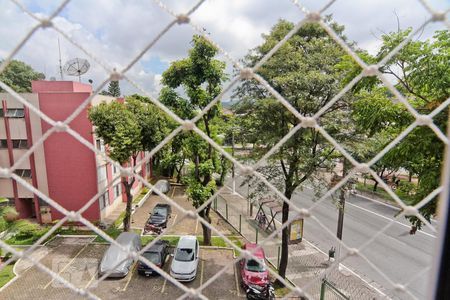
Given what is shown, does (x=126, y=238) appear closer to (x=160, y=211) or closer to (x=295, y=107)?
(x=160, y=211)

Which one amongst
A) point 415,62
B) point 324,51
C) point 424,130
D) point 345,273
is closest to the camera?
point 424,130

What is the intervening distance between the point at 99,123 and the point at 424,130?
716 cm

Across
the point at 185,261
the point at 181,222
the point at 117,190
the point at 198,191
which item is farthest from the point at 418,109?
the point at 117,190

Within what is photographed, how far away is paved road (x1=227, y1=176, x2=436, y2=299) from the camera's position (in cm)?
693

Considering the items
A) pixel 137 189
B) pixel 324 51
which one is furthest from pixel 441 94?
pixel 137 189

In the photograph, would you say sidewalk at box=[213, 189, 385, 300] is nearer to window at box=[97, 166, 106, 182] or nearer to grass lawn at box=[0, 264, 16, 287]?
window at box=[97, 166, 106, 182]

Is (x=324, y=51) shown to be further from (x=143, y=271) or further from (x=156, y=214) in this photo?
(x=156, y=214)

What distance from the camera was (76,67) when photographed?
933cm

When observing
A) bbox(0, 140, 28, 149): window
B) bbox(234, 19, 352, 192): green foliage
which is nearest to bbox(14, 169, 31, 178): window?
bbox(0, 140, 28, 149): window

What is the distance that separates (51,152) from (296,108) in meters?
7.79

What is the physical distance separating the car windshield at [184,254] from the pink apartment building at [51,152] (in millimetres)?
3521

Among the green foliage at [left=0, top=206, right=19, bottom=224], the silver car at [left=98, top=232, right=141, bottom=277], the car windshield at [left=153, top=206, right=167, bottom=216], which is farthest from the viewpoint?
the car windshield at [left=153, top=206, right=167, bottom=216]

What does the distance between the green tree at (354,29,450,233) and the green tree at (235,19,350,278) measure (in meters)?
1.45

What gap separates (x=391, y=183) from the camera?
394 inches
